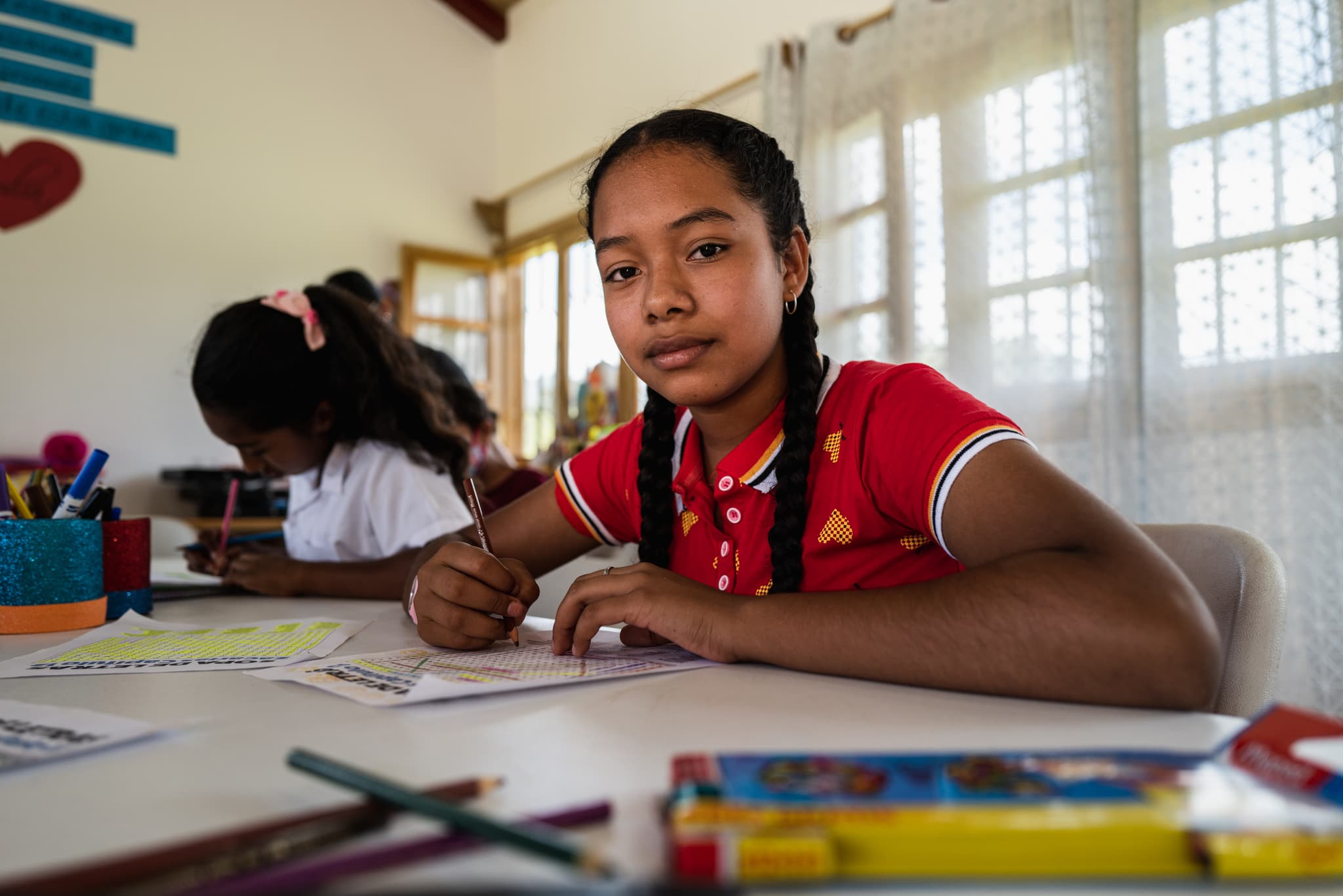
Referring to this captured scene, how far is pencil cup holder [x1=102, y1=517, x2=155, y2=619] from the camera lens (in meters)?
1.12

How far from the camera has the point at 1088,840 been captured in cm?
30

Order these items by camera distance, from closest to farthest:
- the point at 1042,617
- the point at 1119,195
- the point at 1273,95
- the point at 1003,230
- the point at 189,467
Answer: the point at 1042,617, the point at 1273,95, the point at 1119,195, the point at 1003,230, the point at 189,467

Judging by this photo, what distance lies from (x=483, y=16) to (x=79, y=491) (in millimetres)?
4989

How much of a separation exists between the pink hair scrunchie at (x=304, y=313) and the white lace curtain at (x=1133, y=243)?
1787 mm

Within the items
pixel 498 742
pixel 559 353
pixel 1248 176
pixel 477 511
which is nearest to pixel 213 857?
pixel 498 742

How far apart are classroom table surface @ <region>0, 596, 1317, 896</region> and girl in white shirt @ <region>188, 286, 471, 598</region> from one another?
2.78ft

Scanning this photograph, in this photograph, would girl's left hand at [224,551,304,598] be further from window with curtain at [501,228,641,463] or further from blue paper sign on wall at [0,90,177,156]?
blue paper sign on wall at [0,90,177,156]

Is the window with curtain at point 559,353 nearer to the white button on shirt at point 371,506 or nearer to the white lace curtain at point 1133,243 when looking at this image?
the white lace curtain at point 1133,243

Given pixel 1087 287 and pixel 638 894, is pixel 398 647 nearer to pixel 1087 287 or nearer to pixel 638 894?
pixel 638 894

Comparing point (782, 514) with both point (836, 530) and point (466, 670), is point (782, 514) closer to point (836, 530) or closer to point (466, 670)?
point (836, 530)

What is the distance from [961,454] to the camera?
2.47 ft

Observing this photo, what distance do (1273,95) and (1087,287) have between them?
0.56 metres

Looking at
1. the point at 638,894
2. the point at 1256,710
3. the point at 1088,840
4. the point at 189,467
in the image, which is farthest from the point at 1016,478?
the point at 189,467

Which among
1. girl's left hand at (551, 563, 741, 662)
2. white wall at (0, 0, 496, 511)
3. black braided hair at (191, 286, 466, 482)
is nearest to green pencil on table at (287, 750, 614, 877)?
girl's left hand at (551, 563, 741, 662)
